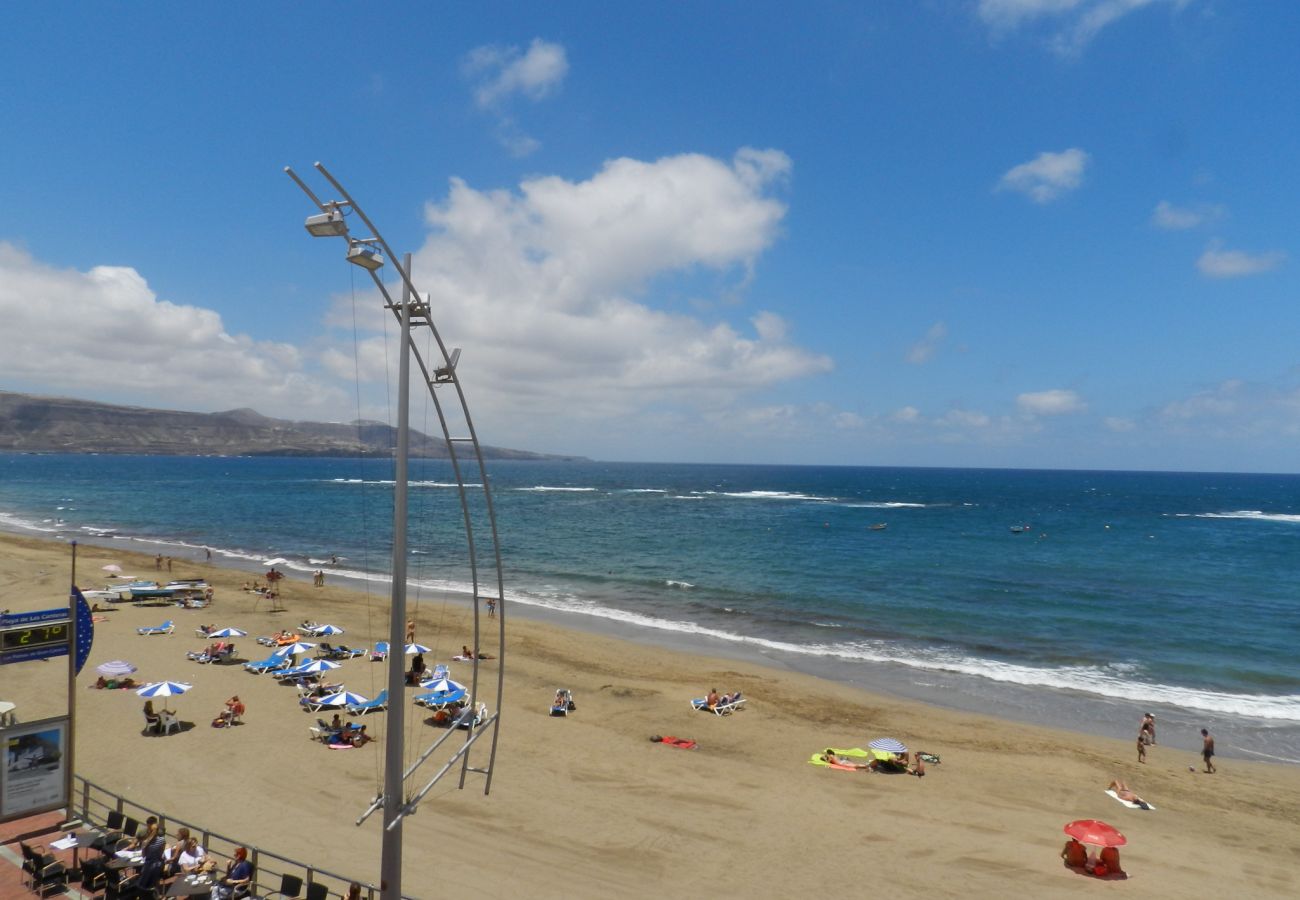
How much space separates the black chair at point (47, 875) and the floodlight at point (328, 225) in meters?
9.83

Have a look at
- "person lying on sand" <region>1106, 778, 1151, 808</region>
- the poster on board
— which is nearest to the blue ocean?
"person lying on sand" <region>1106, 778, 1151, 808</region>

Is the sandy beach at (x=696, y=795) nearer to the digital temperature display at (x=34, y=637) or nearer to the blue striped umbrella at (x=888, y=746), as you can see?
the blue striped umbrella at (x=888, y=746)

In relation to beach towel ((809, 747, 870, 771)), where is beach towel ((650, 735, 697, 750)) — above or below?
below

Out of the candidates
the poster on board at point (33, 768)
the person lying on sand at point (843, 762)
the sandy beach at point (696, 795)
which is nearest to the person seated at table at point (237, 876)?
the sandy beach at point (696, 795)

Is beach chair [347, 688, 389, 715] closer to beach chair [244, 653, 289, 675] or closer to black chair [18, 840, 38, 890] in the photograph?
beach chair [244, 653, 289, 675]

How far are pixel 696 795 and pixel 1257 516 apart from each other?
131111 mm

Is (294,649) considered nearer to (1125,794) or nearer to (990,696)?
(990,696)

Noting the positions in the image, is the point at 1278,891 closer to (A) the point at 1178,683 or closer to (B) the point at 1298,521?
(A) the point at 1178,683

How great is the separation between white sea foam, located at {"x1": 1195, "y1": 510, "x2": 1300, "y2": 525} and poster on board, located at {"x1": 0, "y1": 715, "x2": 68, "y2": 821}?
129m

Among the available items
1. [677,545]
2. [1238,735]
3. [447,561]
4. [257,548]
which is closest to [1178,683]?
[1238,735]

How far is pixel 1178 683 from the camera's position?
28984 millimetres

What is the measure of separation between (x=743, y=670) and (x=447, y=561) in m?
33.5

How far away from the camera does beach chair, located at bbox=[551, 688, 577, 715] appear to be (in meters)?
22.3

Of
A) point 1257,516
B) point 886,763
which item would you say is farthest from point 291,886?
point 1257,516
